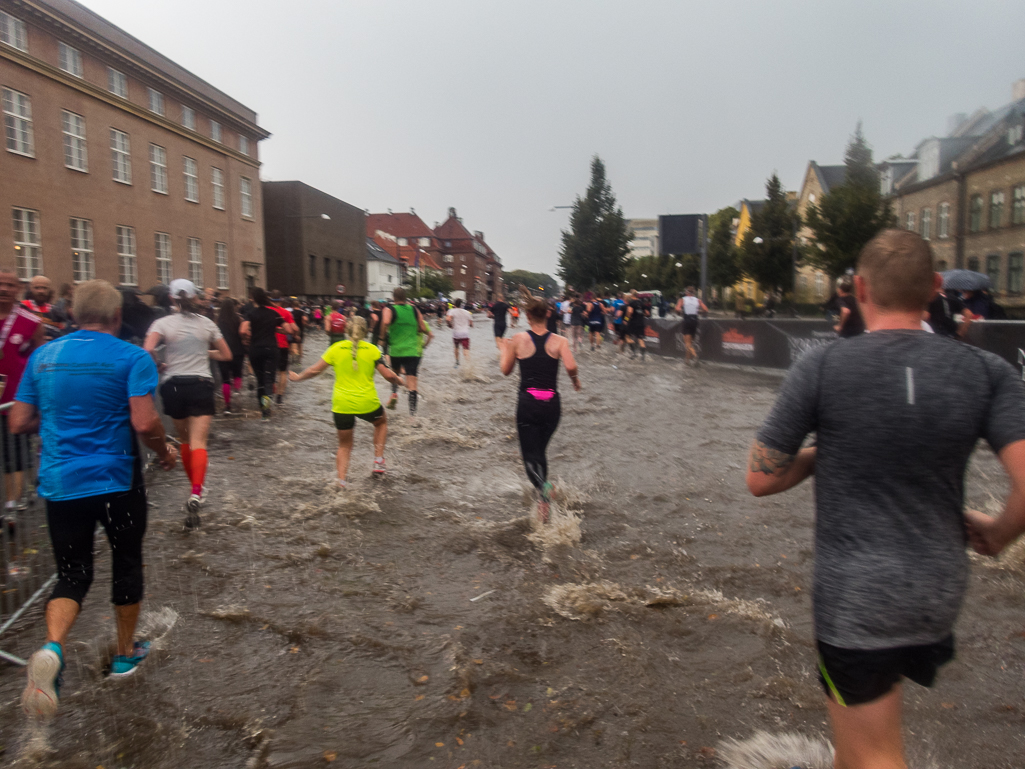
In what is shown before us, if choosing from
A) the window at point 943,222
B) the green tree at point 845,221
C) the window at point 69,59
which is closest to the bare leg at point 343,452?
the window at point 69,59

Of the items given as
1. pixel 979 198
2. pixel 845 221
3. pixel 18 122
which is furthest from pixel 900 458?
pixel 979 198

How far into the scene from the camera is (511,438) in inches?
409

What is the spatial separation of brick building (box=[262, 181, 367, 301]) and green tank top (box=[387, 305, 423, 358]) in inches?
1601

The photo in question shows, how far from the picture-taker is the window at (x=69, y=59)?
27.7 m

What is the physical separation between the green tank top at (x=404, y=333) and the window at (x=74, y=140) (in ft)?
75.0

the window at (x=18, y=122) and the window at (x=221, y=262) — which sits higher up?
the window at (x=18, y=122)

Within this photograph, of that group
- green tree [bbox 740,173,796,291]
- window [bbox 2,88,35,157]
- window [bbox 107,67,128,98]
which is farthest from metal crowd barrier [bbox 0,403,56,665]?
green tree [bbox 740,173,796,291]

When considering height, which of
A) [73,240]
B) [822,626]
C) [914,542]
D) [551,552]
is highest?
[73,240]

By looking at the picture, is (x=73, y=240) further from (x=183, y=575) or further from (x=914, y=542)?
(x=914, y=542)

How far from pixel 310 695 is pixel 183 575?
198 centimetres

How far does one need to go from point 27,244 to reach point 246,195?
59.8ft

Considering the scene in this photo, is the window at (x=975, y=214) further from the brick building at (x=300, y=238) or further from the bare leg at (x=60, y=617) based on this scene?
the bare leg at (x=60, y=617)

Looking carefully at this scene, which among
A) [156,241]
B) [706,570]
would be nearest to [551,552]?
[706,570]

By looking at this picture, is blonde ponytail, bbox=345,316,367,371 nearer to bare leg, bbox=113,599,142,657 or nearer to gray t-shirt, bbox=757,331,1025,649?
bare leg, bbox=113,599,142,657
